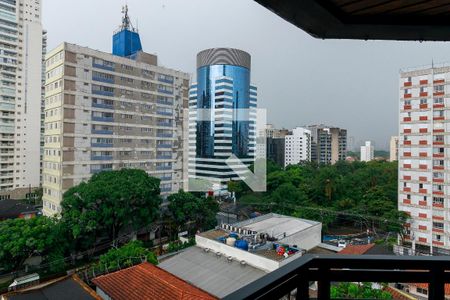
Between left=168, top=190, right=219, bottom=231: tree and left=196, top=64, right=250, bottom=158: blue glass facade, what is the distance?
691 inches

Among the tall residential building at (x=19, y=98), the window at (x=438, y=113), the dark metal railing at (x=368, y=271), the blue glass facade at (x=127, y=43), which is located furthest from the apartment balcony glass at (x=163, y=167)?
the dark metal railing at (x=368, y=271)

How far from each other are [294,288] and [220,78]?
32459 millimetres

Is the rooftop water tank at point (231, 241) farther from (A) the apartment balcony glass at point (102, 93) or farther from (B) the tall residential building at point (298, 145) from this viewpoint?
(B) the tall residential building at point (298, 145)

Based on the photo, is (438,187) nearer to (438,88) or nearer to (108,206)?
(438,88)

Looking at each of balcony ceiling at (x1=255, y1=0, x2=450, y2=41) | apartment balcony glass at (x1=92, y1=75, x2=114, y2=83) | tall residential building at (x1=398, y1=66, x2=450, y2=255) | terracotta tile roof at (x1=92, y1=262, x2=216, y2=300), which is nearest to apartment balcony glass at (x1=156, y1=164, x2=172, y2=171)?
apartment balcony glass at (x1=92, y1=75, x2=114, y2=83)

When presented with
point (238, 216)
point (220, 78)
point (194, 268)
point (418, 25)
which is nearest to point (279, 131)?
point (220, 78)

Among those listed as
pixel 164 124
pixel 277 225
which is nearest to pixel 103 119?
pixel 164 124

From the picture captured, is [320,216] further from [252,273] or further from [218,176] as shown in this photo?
[218,176]

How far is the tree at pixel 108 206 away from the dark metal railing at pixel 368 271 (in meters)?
10.2

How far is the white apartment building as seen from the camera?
505 inches

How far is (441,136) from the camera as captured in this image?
505 inches

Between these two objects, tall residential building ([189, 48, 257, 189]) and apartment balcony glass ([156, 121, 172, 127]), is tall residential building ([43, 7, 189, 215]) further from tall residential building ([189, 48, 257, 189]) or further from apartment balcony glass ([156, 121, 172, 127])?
tall residential building ([189, 48, 257, 189])

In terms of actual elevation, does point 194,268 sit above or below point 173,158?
below

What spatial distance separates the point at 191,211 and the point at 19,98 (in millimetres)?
15948
